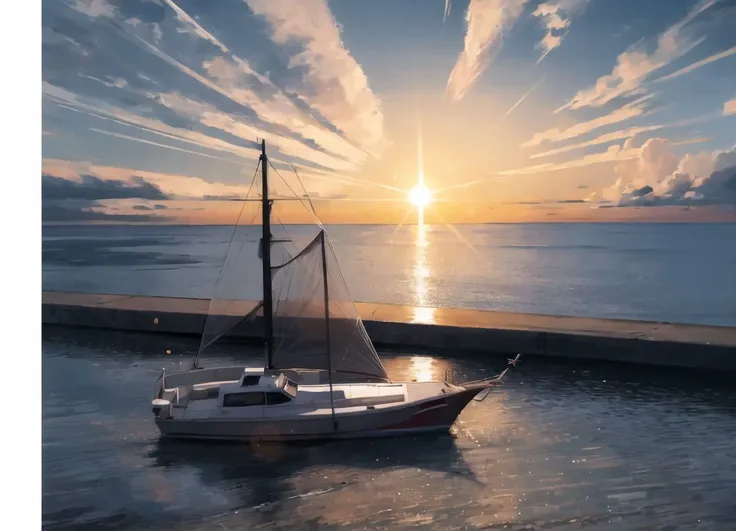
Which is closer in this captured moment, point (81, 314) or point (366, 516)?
point (366, 516)

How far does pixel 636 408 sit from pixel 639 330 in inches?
98.1

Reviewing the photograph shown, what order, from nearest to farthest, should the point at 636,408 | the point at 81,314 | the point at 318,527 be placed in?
the point at 318,527
the point at 636,408
the point at 81,314

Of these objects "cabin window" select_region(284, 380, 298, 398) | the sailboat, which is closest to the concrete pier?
the sailboat

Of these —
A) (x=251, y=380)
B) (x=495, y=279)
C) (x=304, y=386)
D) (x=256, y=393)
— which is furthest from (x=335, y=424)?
(x=495, y=279)

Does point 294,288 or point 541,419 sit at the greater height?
point 294,288

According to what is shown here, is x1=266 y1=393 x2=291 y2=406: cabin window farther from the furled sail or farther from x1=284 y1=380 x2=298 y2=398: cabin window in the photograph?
the furled sail

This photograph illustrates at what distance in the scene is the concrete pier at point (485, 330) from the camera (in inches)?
352

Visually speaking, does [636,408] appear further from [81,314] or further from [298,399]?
[81,314]

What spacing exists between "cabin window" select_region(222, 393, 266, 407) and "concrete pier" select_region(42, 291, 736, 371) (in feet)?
13.3

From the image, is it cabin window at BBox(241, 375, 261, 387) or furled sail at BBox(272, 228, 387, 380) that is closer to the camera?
cabin window at BBox(241, 375, 261, 387)

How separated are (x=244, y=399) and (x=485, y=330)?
475 centimetres

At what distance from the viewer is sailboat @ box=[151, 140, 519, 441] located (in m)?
6.30
